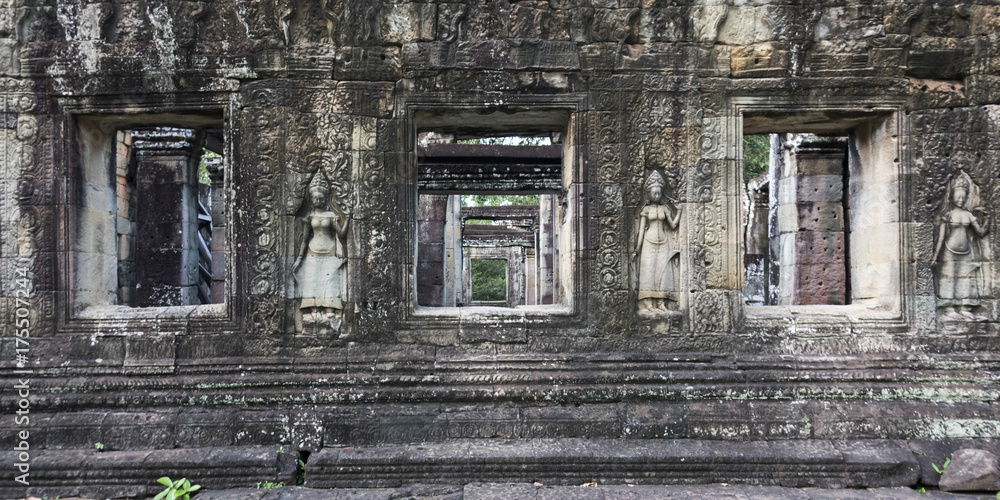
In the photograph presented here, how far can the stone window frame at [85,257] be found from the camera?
469cm

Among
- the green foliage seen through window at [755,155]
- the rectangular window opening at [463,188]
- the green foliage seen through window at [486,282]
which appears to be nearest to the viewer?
the rectangular window opening at [463,188]

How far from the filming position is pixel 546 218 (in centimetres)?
1398

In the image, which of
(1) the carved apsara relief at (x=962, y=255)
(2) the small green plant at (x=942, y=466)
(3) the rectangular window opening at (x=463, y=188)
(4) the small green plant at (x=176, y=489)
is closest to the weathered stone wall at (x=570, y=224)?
(1) the carved apsara relief at (x=962, y=255)

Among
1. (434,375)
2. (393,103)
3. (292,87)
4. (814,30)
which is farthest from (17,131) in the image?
(814,30)

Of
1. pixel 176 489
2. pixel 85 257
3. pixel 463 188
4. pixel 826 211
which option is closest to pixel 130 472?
pixel 176 489

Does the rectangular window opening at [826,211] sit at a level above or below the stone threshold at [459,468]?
above

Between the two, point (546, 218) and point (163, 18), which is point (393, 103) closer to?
point (163, 18)

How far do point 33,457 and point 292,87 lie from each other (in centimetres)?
354

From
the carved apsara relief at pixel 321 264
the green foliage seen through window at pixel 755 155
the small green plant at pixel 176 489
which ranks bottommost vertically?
the small green plant at pixel 176 489

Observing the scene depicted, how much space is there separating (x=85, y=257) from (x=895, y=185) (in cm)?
724

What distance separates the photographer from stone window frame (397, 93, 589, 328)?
4754 millimetres

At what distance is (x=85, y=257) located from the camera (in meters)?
4.88

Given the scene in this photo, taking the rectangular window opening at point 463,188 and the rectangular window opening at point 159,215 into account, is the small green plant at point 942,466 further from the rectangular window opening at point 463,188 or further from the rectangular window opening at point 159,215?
the rectangular window opening at point 159,215

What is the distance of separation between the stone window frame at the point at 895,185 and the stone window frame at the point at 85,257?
438 cm
